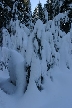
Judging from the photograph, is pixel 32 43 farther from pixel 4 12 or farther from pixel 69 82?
pixel 4 12

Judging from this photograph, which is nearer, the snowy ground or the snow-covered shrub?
the snowy ground

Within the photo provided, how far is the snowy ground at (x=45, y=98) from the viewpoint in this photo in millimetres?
5555

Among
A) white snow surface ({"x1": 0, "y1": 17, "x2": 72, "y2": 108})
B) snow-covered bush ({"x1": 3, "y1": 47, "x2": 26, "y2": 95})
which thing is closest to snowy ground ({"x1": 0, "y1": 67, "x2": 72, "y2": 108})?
white snow surface ({"x1": 0, "y1": 17, "x2": 72, "y2": 108})

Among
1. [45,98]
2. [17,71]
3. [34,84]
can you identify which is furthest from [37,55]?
[45,98]

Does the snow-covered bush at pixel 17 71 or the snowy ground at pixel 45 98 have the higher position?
the snow-covered bush at pixel 17 71

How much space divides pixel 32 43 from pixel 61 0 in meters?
9.16

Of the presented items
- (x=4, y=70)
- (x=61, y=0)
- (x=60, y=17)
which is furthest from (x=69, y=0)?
(x=4, y=70)

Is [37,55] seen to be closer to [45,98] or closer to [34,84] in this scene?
[34,84]

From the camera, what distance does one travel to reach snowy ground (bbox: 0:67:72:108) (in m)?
5.55

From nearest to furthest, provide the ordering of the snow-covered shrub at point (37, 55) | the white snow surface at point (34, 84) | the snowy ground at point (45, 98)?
the snowy ground at point (45, 98) → the white snow surface at point (34, 84) → the snow-covered shrub at point (37, 55)

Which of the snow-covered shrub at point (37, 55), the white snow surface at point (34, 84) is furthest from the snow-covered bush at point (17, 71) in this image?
the snow-covered shrub at point (37, 55)

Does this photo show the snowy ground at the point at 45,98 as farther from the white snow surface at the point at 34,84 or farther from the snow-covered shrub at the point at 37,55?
the snow-covered shrub at the point at 37,55

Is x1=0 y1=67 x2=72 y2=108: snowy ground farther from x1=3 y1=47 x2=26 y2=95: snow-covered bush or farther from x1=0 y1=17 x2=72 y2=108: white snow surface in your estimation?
x1=3 y1=47 x2=26 y2=95: snow-covered bush

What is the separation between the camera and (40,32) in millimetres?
6410
